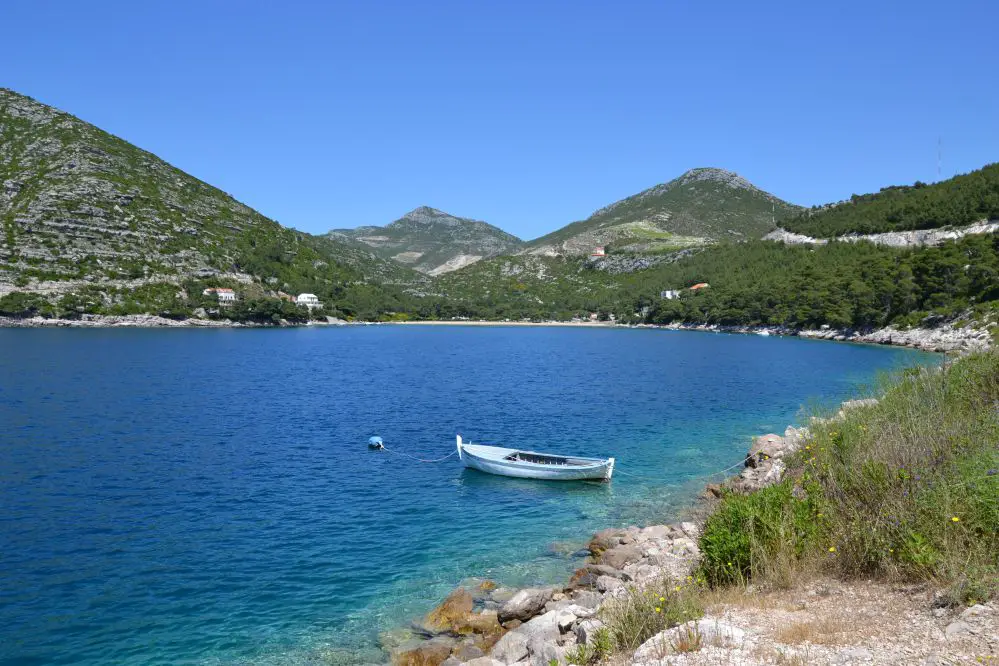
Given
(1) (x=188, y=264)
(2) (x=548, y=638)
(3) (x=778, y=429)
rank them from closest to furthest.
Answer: (2) (x=548, y=638), (3) (x=778, y=429), (1) (x=188, y=264)

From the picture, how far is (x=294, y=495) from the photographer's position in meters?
26.6

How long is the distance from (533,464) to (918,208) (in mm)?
157812

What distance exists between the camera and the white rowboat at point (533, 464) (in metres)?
28.2

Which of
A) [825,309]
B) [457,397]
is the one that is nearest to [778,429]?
[457,397]

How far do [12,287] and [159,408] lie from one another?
437ft

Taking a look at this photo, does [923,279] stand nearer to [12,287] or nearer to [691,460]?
[691,460]

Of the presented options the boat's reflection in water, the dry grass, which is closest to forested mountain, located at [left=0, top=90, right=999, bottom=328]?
the boat's reflection in water

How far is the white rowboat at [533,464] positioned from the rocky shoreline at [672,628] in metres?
8.43

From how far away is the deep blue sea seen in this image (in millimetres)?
16016

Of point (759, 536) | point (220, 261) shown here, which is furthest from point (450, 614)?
point (220, 261)

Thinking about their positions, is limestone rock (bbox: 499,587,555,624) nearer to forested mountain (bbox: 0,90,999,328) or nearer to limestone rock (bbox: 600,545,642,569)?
limestone rock (bbox: 600,545,642,569)

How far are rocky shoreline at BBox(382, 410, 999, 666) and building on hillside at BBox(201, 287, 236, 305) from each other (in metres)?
173

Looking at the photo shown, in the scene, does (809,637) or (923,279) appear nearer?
(809,637)

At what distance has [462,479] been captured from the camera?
98.3 feet
